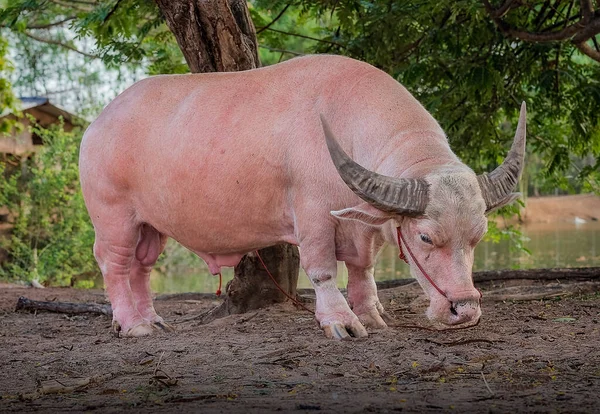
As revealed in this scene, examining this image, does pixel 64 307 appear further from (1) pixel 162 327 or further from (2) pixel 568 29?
(2) pixel 568 29

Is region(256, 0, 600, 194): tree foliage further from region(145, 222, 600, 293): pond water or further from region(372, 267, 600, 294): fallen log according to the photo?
region(145, 222, 600, 293): pond water

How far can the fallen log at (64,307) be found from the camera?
26.6 ft

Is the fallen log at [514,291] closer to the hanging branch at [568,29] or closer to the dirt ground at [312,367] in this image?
the dirt ground at [312,367]

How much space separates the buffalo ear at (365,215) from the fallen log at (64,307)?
3355mm

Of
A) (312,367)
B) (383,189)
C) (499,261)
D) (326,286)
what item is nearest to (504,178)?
(383,189)

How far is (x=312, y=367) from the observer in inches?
190

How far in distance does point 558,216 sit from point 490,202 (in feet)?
95.8

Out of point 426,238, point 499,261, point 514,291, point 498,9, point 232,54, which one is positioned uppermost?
point 498,9

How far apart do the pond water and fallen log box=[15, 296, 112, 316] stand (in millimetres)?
6280

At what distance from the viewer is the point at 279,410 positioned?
3.79 meters

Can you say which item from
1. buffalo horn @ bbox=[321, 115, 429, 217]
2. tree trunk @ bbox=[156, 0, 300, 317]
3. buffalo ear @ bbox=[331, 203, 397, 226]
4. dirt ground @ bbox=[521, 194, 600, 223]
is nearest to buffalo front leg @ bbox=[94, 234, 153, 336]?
tree trunk @ bbox=[156, 0, 300, 317]

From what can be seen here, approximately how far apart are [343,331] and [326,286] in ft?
1.31

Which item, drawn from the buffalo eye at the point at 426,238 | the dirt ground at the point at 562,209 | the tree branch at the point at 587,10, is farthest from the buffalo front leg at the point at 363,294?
the dirt ground at the point at 562,209

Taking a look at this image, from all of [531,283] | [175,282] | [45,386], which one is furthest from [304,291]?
[175,282]
